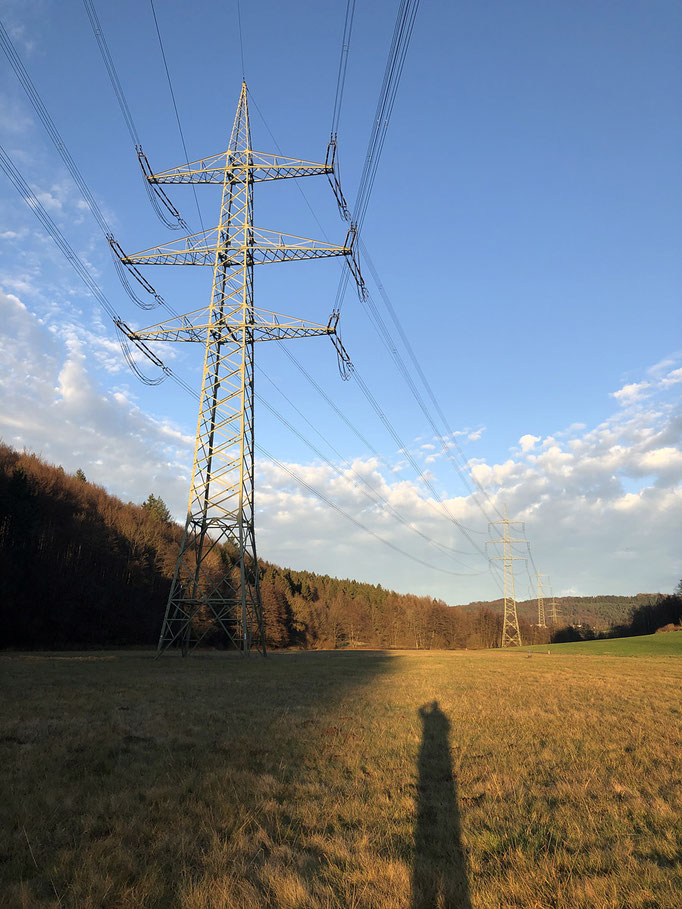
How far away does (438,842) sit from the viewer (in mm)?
4930

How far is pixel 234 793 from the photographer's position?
6.12 m

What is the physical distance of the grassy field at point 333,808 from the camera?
159 inches

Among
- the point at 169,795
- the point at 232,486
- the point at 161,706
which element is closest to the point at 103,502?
the point at 232,486

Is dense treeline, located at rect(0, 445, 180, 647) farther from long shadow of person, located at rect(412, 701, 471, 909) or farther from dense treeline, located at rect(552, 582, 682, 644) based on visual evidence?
dense treeline, located at rect(552, 582, 682, 644)

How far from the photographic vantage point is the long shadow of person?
398cm

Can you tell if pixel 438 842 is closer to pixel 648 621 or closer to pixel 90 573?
pixel 90 573

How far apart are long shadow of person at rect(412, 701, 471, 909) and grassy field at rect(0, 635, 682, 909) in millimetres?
27

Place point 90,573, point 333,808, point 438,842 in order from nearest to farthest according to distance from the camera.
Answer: point 438,842 < point 333,808 < point 90,573

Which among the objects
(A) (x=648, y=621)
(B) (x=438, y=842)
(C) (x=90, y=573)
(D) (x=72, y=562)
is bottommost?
(B) (x=438, y=842)

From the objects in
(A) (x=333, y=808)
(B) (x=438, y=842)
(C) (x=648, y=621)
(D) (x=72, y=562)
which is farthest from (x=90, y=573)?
(C) (x=648, y=621)

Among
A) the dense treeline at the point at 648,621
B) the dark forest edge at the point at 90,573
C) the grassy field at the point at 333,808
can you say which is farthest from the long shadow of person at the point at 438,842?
the dense treeline at the point at 648,621

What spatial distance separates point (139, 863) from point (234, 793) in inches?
73.7

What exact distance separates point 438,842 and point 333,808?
133 cm

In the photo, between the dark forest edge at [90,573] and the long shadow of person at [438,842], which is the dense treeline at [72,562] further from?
the long shadow of person at [438,842]
